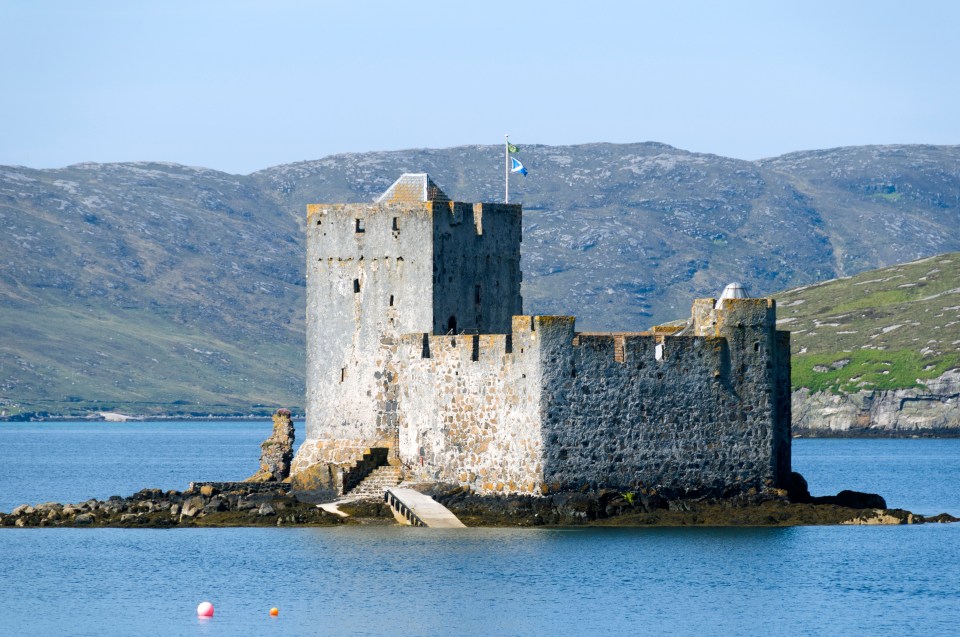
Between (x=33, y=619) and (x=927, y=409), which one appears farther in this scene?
(x=927, y=409)

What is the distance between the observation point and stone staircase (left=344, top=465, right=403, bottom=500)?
5594 centimetres

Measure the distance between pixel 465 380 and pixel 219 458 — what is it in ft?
223

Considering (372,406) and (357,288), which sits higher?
(357,288)

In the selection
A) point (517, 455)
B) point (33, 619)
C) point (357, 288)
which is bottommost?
point (33, 619)

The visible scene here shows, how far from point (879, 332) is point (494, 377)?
12896 centimetres

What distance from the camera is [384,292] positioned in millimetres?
56625

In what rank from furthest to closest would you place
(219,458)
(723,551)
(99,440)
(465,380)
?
(99,440), (219,458), (465,380), (723,551)

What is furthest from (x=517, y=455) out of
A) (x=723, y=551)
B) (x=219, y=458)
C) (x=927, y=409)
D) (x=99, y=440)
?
(x=99, y=440)

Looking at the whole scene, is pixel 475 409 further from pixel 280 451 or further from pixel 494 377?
pixel 280 451

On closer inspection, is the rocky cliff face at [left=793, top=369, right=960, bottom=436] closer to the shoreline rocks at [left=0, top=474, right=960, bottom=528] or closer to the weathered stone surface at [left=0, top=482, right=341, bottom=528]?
the shoreline rocks at [left=0, top=474, right=960, bottom=528]

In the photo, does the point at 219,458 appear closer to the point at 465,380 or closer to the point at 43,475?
the point at 43,475

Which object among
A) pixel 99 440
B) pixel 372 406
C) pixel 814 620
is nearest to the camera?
pixel 814 620

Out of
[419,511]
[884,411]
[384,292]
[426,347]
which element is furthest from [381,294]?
[884,411]

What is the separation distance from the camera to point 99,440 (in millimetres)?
170250
